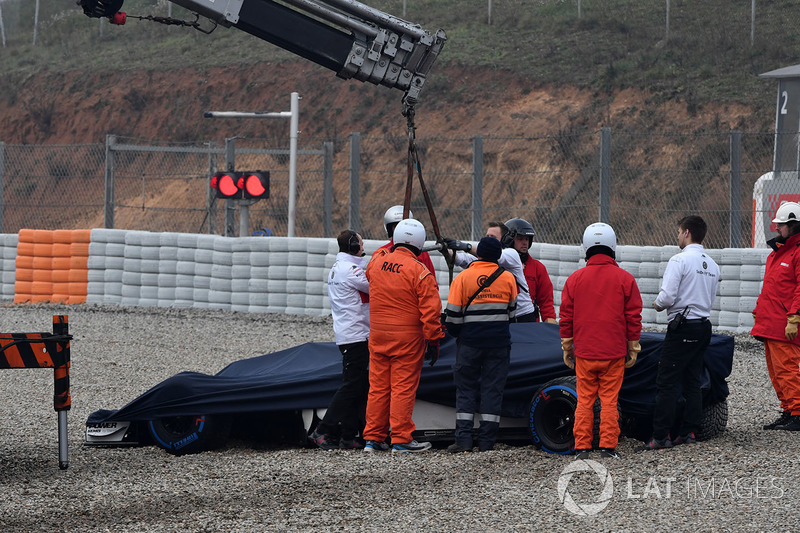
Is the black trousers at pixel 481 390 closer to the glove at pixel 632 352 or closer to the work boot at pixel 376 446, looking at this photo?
the work boot at pixel 376 446

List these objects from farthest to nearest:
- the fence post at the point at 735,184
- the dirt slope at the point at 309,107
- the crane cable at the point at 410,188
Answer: the dirt slope at the point at 309,107 < the fence post at the point at 735,184 < the crane cable at the point at 410,188

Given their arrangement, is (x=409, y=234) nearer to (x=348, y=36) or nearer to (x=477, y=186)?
(x=348, y=36)

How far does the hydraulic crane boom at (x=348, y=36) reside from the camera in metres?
8.89

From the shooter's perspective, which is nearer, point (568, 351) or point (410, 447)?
point (568, 351)

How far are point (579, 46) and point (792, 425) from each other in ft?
89.3

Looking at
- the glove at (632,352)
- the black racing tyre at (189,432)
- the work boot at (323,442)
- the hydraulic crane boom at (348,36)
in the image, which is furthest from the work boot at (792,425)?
the black racing tyre at (189,432)

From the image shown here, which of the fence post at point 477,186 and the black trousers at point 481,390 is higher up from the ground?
the fence post at point 477,186

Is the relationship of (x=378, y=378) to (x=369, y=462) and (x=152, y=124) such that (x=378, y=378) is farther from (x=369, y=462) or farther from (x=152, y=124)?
(x=152, y=124)

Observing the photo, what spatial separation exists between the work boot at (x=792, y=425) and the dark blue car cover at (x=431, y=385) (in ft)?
1.90

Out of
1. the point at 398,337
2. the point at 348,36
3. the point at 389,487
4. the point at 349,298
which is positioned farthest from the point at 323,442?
the point at 348,36

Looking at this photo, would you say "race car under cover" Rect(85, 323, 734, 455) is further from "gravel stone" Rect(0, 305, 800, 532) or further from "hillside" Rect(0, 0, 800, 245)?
"hillside" Rect(0, 0, 800, 245)

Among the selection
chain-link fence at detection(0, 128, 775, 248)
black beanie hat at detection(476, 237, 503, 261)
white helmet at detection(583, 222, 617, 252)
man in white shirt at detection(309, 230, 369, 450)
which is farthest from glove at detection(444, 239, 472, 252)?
chain-link fence at detection(0, 128, 775, 248)

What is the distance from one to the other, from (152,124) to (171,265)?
22.8m

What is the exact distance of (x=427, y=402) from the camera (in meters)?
7.74
